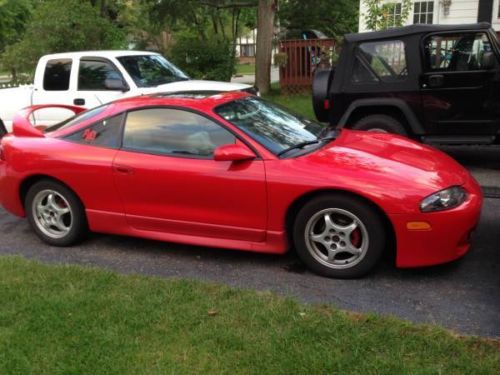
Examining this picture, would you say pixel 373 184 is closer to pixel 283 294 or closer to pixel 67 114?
pixel 283 294

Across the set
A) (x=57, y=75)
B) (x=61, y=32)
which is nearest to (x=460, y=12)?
(x=61, y=32)

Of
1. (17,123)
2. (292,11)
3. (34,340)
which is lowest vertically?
(34,340)

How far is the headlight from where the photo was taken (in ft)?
13.2

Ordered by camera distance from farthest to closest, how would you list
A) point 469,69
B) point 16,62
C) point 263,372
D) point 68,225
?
point 16,62 → point 469,69 → point 68,225 → point 263,372

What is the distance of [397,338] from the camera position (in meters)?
3.35

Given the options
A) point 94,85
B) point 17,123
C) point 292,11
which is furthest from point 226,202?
point 292,11

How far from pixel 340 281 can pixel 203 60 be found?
517 inches

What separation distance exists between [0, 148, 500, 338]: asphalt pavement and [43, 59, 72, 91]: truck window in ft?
13.9

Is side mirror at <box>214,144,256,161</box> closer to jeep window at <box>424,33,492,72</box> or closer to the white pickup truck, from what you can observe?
jeep window at <box>424,33,492,72</box>

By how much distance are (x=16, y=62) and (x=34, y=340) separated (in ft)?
46.2

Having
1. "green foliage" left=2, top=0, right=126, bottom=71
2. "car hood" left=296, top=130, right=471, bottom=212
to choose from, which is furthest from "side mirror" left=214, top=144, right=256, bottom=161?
"green foliage" left=2, top=0, right=126, bottom=71

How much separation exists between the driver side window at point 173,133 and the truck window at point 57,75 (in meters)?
4.96

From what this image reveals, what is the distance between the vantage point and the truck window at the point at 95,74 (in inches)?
358

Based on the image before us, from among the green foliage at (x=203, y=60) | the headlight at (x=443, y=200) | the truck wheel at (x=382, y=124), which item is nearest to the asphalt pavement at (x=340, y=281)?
the headlight at (x=443, y=200)
